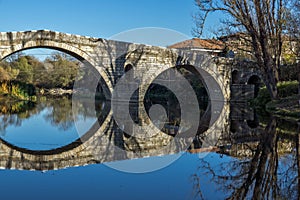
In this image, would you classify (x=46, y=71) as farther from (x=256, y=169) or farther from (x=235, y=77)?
(x=256, y=169)

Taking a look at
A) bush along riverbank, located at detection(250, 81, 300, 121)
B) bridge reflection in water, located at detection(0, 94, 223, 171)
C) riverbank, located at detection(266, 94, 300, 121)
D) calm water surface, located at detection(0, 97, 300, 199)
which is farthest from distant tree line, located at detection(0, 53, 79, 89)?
calm water surface, located at detection(0, 97, 300, 199)

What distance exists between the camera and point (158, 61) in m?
19.8

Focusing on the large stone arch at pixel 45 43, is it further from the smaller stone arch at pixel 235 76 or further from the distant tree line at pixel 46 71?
the distant tree line at pixel 46 71

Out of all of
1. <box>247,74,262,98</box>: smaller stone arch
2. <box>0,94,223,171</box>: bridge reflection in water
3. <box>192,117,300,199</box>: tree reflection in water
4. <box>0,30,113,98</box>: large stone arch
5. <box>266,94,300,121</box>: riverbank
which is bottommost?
<box>192,117,300,199</box>: tree reflection in water

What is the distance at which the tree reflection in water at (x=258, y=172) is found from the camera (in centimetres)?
341

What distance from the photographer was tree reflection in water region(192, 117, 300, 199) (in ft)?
11.2

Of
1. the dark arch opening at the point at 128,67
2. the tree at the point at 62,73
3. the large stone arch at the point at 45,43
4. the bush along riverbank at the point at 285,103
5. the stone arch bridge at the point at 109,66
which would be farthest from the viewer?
the tree at the point at 62,73

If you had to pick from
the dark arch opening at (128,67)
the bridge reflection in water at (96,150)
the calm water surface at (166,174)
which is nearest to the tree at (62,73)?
the dark arch opening at (128,67)

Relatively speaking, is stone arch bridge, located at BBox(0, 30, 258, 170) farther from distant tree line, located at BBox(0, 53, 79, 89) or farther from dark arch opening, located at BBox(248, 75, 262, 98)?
distant tree line, located at BBox(0, 53, 79, 89)

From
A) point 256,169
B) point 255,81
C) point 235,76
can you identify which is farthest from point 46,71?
point 256,169

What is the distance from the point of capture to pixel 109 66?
1759cm

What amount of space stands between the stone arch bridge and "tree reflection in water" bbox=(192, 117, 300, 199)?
1269 mm

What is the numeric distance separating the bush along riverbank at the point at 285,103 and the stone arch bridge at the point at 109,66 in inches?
83.8

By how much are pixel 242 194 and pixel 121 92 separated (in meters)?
15.8
